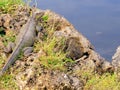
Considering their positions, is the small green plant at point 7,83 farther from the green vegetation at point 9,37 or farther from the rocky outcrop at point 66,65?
the green vegetation at point 9,37

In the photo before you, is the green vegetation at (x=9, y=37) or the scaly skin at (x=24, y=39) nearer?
the scaly skin at (x=24, y=39)

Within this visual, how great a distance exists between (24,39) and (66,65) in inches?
46.9

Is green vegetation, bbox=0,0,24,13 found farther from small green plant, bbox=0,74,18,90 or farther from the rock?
the rock

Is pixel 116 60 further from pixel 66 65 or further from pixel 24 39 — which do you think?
pixel 24 39

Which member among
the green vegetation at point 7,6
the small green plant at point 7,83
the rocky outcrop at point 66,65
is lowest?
the small green plant at point 7,83

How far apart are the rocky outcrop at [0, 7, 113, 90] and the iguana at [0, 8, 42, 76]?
17 centimetres

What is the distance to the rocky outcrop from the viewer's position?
9.57 meters

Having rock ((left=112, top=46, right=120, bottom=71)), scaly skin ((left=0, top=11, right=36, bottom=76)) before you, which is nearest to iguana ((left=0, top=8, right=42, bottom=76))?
scaly skin ((left=0, top=11, right=36, bottom=76))

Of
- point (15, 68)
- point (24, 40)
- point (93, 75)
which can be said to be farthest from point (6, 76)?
point (93, 75)

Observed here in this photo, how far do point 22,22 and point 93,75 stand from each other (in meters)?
2.42

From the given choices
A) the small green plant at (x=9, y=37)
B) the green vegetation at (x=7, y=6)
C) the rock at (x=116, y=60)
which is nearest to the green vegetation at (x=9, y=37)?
the small green plant at (x=9, y=37)

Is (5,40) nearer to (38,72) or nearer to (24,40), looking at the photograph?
(24,40)

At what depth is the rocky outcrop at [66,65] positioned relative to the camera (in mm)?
9570

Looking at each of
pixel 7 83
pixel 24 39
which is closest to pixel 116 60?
pixel 24 39
